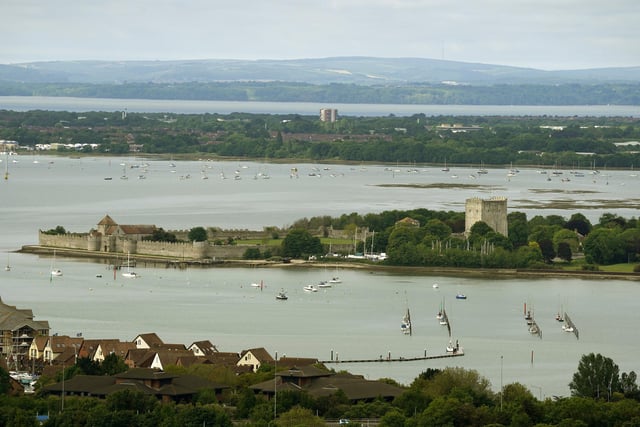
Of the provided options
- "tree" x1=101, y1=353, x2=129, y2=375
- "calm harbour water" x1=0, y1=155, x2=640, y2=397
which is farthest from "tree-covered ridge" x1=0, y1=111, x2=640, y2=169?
"tree" x1=101, y1=353, x2=129, y2=375

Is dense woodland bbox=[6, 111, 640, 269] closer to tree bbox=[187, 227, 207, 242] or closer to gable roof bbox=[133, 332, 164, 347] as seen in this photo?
tree bbox=[187, 227, 207, 242]

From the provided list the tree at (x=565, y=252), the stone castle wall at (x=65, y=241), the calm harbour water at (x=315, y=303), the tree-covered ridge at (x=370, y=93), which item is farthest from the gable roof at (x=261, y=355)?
the tree-covered ridge at (x=370, y=93)

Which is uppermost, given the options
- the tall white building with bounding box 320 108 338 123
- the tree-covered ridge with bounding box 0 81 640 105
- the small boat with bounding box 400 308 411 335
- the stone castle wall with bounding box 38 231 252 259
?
the tree-covered ridge with bounding box 0 81 640 105

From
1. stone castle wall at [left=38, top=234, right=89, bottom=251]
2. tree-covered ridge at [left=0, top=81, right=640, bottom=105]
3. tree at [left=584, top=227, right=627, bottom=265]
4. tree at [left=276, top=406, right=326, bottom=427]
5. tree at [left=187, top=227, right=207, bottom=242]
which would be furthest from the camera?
tree-covered ridge at [left=0, top=81, right=640, bottom=105]

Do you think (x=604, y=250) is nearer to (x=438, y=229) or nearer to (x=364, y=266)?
(x=438, y=229)

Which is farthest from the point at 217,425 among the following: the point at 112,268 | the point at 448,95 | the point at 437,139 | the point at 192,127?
the point at 448,95

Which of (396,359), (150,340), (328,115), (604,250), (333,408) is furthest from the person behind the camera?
(328,115)

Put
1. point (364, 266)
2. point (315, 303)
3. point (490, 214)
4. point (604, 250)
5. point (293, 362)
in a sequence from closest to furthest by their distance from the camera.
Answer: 1. point (293, 362)
2. point (315, 303)
3. point (364, 266)
4. point (604, 250)
5. point (490, 214)

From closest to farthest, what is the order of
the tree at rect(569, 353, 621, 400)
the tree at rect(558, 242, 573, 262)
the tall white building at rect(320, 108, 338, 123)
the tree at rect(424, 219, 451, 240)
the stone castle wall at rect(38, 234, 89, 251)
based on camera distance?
the tree at rect(569, 353, 621, 400) → the tree at rect(558, 242, 573, 262) → the tree at rect(424, 219, 451, 240) → the stone castle wall at rect(38, 234, 89, 251) → the tall white building at rect(320, 108, 338, 123)

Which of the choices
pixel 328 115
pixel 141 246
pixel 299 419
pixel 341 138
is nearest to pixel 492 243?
pixel 141 246
